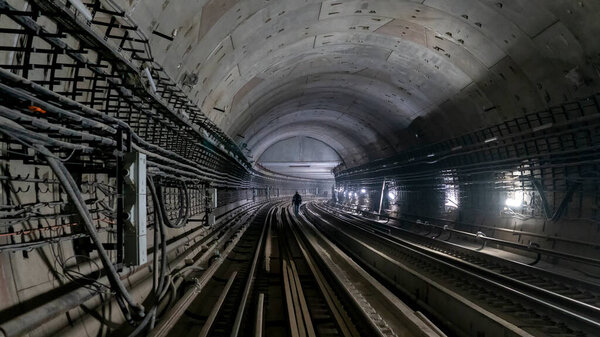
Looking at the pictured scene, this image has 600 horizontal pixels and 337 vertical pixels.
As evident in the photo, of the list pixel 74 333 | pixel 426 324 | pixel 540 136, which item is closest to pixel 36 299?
pixel 74 333

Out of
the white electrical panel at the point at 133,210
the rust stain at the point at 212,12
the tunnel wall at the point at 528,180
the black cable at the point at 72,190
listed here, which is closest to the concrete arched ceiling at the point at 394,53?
the rust stain at the point at 212,12

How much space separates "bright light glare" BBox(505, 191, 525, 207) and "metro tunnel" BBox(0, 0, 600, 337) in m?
0.04

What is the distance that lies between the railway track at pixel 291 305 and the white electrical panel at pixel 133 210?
0.87m

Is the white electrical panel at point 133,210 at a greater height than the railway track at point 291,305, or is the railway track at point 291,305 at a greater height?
the white electrical panel at point 133,210

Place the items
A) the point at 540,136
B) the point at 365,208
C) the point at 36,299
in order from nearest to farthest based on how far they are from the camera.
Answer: the point at 36,299, the point at 540,136, the point at 365,208

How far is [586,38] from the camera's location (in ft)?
23.3

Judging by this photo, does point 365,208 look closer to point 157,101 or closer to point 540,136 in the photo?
point 540,136

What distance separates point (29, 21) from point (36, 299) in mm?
2382

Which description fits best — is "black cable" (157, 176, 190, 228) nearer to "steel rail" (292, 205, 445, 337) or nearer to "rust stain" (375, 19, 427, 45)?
"steel rail" (292, 205, 445, 337)

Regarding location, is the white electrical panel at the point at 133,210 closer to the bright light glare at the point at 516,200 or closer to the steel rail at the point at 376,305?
the steel rail at the point at 376,305

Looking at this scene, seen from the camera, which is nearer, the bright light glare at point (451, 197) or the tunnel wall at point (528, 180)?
the tunnel wall at point (528, 180)

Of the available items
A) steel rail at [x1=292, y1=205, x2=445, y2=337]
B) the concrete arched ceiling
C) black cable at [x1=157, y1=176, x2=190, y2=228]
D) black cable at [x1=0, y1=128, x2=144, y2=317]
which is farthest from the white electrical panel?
steel rail at [x1=292, y1=205, x2=445, y2=337]

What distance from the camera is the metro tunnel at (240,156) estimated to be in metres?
3.34

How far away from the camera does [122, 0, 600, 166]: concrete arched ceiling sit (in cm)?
673
